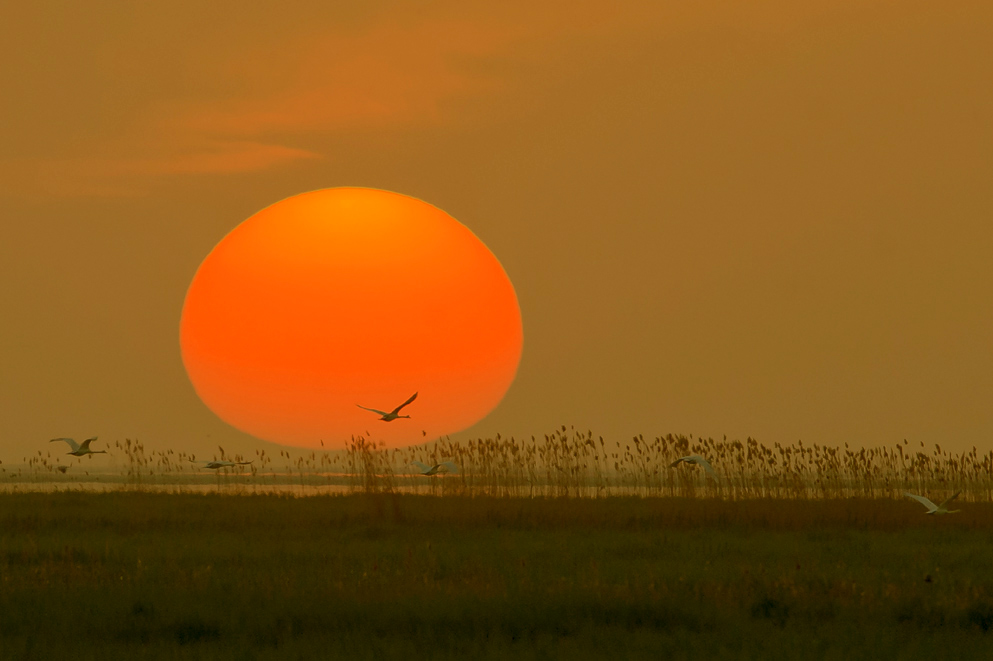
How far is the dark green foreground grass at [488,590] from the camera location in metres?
11.0

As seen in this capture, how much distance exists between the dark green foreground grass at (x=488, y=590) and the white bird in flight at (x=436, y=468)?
103 inches

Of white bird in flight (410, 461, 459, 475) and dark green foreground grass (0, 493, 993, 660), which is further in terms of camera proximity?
white bird in flight (410, 461, 459, 475)

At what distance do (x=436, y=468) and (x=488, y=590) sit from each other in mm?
14692

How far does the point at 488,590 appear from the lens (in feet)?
45.3

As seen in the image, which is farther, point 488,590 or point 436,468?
point 436,468

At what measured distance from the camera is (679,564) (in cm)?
1747

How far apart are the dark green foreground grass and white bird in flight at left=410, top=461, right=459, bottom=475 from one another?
262 centimetres

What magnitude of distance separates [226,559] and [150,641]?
6481 millimetres

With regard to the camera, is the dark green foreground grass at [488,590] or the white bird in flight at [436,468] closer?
the dark green foreground grass at [488,590]

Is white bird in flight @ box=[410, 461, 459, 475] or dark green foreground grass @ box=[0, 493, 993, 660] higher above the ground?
white bird in flight @ box=[410, 461, 459, 475]

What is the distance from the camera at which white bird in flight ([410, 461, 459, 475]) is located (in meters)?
28.0

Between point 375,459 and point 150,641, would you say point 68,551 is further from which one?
point 375,459

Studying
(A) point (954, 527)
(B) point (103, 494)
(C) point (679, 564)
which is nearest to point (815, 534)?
(A) point (954, 527)

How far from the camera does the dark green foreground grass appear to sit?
10969 mm
